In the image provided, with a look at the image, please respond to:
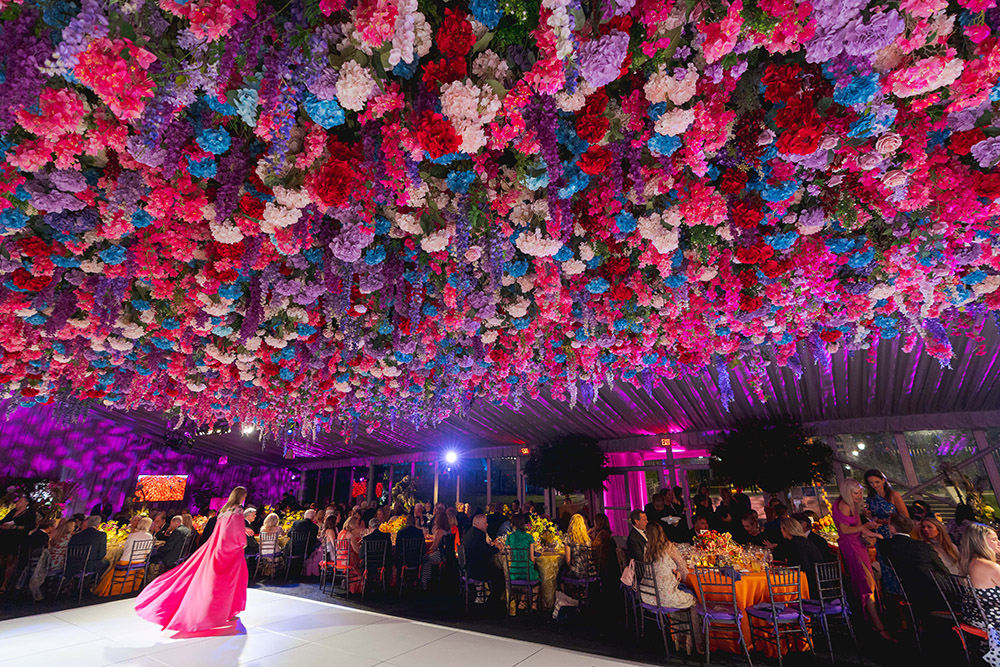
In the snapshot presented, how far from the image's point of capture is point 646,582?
4.23 meters

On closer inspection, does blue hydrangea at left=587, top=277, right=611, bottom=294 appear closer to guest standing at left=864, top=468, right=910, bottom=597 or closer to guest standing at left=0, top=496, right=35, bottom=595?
guest standing at left=864, top=468, right=910, bottom=597

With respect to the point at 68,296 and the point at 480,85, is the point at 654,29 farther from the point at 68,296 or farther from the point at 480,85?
the point at 68,296

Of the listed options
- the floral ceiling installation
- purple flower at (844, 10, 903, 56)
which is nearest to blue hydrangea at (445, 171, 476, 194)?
the floral ceiling installation

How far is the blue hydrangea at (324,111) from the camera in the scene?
5.83 feet

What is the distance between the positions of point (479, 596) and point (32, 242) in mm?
5987

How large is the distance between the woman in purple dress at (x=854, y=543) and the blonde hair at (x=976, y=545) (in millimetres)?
1259

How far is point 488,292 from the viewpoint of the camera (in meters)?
3.51

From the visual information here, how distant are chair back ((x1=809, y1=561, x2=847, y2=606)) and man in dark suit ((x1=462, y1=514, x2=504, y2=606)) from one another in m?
3.50

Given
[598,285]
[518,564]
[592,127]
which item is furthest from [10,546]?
[592,127]

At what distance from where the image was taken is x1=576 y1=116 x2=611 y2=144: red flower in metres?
1.89

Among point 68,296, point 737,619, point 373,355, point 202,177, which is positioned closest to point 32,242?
point 68,296

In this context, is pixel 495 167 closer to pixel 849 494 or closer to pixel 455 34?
pixel 455 34

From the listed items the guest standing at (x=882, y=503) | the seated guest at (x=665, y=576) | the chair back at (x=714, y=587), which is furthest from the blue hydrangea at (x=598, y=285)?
the guest standing at (x=882, y=503)

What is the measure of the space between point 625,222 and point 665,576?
327 centimetres
